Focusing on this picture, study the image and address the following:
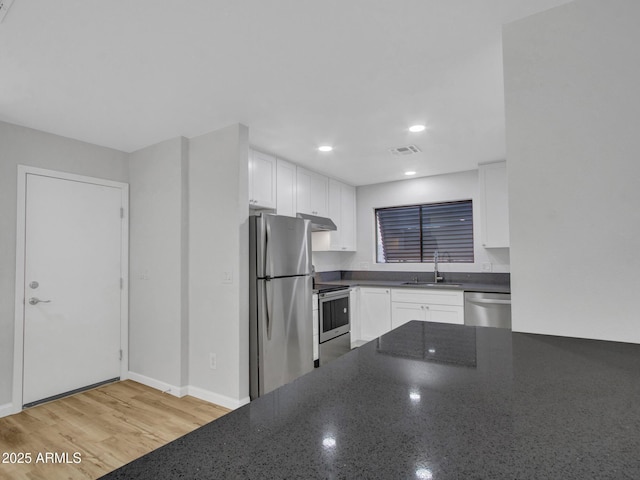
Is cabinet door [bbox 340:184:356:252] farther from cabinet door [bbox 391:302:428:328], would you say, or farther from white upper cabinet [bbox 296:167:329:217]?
cabinet door [bbox 391:302:428:328]

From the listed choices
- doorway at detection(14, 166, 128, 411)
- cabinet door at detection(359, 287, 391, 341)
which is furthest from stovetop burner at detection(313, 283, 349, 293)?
doorway at detection(14, 166, 128, 411)

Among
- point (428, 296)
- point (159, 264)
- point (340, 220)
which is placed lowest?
point (428, 296)

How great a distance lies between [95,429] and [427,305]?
128 inches

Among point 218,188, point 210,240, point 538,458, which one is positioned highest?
point 218,188

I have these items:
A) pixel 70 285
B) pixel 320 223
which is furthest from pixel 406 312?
pixel 70 285

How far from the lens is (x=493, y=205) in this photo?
3910 mm

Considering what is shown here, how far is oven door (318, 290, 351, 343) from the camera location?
3.70 meters

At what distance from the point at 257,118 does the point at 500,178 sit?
110 inches

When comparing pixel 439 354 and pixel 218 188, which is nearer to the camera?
pixel 439 354

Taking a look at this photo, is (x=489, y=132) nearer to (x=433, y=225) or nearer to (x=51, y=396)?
(x=433, y=225)

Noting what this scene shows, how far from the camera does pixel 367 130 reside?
2.90 m

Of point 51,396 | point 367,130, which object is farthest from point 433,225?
point 51,396

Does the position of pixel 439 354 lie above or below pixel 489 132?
below

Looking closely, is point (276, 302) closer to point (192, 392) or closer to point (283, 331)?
point (283, 331)
